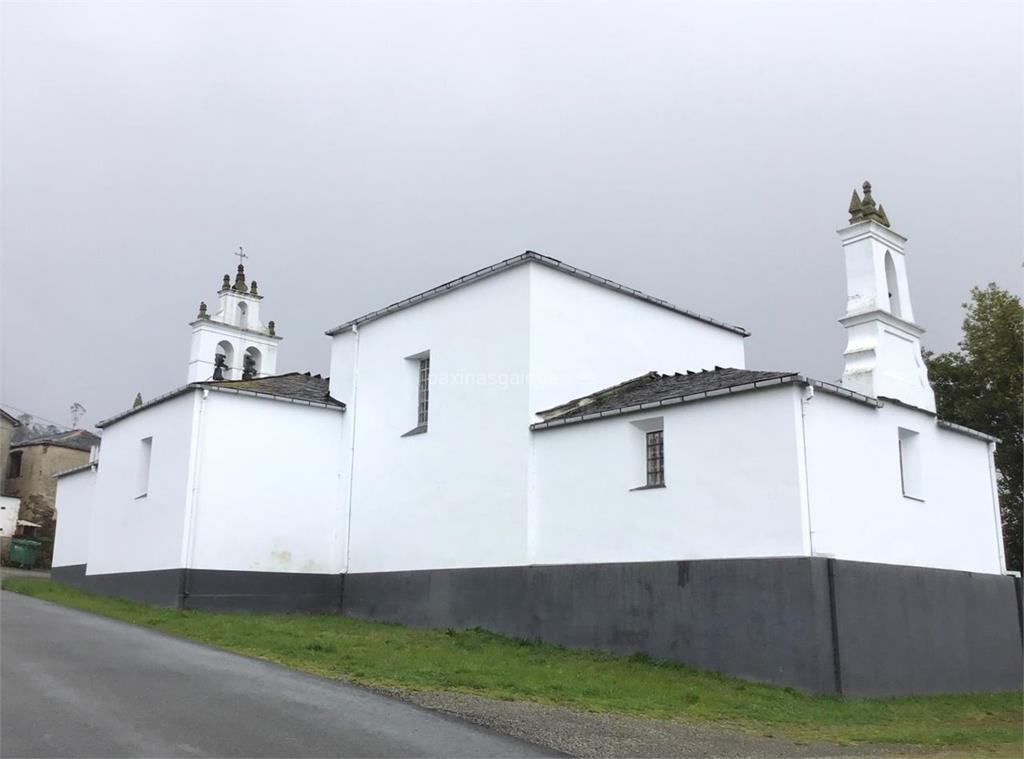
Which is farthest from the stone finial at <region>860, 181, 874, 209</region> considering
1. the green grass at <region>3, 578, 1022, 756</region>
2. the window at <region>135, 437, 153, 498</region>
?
the window at <region>135, 437, 153, 498</region>

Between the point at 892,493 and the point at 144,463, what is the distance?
58.7 feet

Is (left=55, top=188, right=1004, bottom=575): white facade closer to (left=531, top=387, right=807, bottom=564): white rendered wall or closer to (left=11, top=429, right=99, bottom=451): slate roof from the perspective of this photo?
(left=531, top=387, right=807, bottom=564): white rendered wall

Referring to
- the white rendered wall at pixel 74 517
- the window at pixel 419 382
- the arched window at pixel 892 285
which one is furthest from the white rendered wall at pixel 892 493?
the white rendered wall at pixel 74 517

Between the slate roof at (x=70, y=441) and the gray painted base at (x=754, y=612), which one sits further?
the slate roof at (x=70, y=441)

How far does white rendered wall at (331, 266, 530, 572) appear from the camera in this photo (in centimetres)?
1895

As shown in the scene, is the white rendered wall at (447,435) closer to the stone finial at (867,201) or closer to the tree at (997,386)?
the stone finial at (867,201)

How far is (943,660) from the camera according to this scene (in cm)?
1591

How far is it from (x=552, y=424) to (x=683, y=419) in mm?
3028

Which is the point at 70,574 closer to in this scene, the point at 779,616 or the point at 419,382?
the point at 419,382

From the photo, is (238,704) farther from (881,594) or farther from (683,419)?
(881,594)

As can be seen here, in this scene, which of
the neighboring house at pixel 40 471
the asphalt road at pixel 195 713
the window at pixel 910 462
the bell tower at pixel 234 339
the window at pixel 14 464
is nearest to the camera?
the asphalt road at pixel 195 713

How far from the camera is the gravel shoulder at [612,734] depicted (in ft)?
30.0

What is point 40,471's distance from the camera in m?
47.5

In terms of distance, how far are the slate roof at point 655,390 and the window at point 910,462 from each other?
10.3ft
